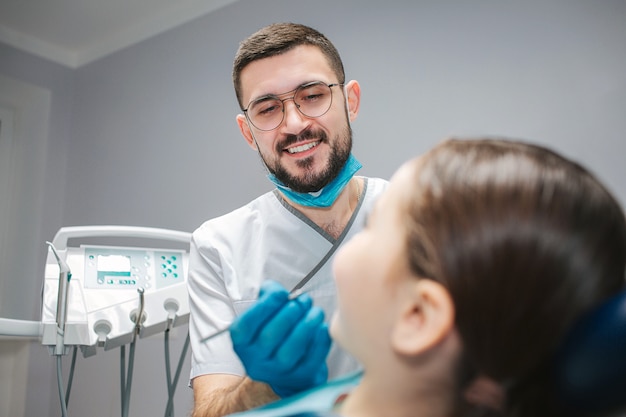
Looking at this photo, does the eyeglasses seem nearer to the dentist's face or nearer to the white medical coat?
the dentist's face

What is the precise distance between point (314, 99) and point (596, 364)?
1161 mm

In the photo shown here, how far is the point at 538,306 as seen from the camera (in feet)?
1.86

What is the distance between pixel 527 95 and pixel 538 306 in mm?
1653

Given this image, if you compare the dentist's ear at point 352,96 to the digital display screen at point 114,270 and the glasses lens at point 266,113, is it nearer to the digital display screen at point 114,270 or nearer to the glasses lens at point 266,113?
the glasses lens at point 266,113

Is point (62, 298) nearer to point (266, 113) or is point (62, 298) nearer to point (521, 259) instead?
point (266, 113)

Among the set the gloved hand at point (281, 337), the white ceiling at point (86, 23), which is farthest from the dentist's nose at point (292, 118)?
the white ceiling at point (86, 23)

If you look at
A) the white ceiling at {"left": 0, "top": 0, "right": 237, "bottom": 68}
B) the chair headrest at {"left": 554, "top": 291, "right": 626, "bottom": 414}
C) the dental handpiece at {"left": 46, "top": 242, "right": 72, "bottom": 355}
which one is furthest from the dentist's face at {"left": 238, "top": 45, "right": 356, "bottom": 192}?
the white ceiling at {"left": 0, "top": 0, "right": 237, "bottom": 68}

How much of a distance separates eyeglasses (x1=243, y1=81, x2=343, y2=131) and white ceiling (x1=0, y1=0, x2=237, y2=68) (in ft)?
5.69

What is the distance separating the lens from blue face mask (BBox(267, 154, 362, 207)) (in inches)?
60.8

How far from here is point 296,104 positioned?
60.7 inches

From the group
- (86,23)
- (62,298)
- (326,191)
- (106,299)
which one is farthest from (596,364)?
(86,23)

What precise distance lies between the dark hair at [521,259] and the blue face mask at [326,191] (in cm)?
90

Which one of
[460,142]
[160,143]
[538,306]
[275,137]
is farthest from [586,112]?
[160,143]

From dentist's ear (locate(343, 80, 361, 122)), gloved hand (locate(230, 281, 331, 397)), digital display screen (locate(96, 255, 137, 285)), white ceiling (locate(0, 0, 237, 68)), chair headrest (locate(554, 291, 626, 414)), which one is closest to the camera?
chair headrest (locate(554, 291, 626, 414))
